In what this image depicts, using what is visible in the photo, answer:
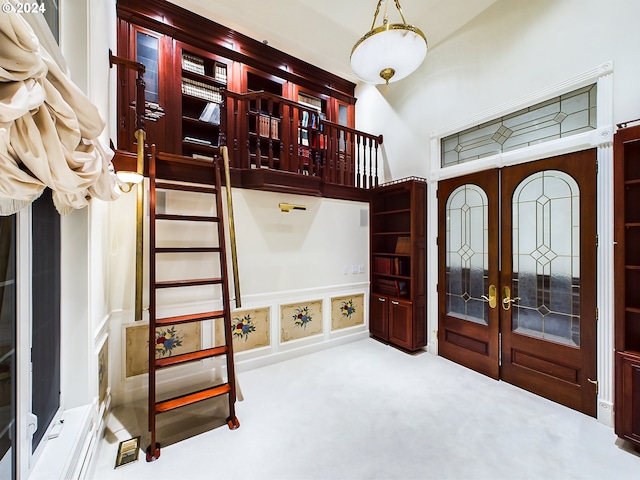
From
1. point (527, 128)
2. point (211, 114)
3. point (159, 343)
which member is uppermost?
point (211, 114)

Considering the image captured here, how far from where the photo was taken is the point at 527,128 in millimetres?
2760

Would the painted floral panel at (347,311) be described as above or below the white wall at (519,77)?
below

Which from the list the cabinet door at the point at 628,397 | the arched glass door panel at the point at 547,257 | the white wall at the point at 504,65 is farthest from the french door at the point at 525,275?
the white wall at the point at 504,65

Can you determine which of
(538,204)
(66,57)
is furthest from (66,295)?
(538,204)

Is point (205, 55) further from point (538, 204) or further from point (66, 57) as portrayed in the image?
point (538, 204)

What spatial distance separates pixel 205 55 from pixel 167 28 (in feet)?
1.61

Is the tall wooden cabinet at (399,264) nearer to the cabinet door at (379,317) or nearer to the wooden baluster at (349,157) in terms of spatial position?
the cabinet door at (379,317)

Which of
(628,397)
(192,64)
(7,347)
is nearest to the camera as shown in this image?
(7,347)

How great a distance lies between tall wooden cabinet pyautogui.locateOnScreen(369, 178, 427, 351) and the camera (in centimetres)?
350

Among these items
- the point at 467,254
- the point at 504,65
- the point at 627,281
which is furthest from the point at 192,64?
the point at 627,281

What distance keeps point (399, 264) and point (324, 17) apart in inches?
125

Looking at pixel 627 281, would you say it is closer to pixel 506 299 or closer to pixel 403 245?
pixel 506 299

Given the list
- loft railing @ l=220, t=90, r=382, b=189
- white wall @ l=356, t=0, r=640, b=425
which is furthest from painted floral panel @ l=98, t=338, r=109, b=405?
white wall @ l=356, t=0, r=640, b=425

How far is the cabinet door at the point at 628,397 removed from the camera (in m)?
1.87
